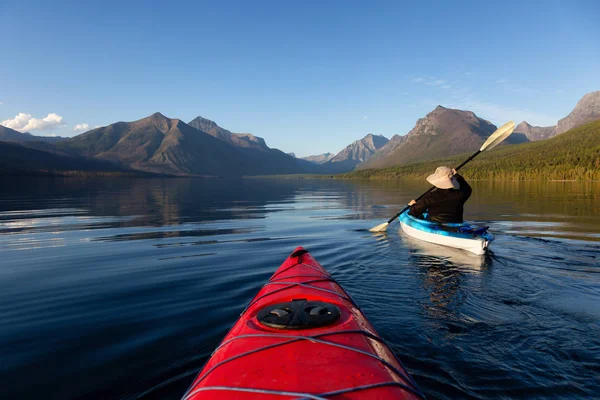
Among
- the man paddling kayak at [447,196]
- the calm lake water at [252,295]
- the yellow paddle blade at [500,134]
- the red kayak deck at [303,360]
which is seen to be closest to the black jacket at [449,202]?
the man paddling kayak at [447,196]

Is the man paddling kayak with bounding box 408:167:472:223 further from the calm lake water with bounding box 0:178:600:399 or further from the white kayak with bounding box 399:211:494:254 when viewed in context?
the calm lake water with bounding box 0:178:600:399

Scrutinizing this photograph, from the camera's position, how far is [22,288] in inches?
329

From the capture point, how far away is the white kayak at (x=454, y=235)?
1084 cm

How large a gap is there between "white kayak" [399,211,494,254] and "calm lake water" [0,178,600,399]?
47 centimetres

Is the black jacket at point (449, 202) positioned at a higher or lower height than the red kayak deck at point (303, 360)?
higher

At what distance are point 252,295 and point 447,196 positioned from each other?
7.86 m

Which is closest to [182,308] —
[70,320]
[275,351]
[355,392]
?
[70,320]

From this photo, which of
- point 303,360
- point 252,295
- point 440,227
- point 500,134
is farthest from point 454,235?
point 303,360

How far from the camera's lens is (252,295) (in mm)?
7859

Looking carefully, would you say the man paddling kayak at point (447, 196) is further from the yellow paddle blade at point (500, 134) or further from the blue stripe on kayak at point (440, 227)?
the yellow paddle blade at point (500, 134)

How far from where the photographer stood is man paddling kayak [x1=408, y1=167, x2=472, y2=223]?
11.7 m

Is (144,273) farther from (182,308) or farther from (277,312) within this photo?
(277,312)

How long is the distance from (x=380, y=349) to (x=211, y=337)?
3255 millimetres

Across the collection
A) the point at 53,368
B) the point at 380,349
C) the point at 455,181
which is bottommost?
the point at 53,368
